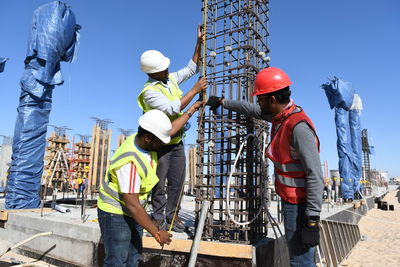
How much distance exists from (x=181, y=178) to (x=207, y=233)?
71 centimetres

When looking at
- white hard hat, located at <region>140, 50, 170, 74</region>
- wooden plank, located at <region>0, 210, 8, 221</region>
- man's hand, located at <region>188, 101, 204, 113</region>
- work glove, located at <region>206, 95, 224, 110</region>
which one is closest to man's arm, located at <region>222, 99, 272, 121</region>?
work glove, located at <region>206, 95, 224, 110</region>

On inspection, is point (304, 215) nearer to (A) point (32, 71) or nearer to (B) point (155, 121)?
(B) point (155, 121)

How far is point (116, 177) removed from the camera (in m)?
2.20

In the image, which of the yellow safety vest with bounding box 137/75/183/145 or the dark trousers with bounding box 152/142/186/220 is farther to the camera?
Answer: the dark trousers with bounding box 152/142/186/220

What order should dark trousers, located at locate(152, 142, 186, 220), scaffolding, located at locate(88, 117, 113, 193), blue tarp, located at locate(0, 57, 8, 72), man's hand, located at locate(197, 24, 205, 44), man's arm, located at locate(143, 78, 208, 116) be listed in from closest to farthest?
man's arm, located at locate(143, 78, 208, 116), dark trousers, located at locate(152, 142, 186, 220), man's hand, located at locate(197, 24, 205, 44), blue tarp, located at locate(0, 57, 8, 72), scaffolding, located at locate(88, 117, 113, 193)

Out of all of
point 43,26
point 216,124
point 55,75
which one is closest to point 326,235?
point 216,124

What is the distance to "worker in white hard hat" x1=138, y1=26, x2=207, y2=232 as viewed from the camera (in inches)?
119

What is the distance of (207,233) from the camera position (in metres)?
3.28

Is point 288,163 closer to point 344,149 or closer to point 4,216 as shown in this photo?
point 4,216

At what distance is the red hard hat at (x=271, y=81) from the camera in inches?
91.0

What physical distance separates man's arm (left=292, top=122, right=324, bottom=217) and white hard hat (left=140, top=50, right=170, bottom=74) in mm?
1699

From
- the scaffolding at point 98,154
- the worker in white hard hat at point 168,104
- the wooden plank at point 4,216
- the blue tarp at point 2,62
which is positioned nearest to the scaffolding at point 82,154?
the scaffolding at point 98,154

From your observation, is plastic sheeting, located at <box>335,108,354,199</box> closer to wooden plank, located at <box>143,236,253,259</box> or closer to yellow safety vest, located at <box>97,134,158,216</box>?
wooden plank, located at <box>143,236,253,259</box>

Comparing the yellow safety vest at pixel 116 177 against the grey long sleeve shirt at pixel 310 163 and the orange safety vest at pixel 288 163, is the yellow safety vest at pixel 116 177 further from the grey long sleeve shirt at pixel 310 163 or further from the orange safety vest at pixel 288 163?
the grey long sleeve shirt at pixel 310 163
